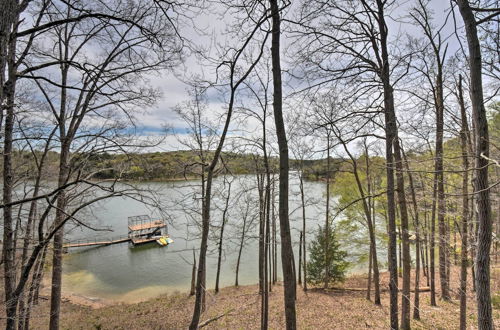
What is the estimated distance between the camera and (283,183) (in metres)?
3.14

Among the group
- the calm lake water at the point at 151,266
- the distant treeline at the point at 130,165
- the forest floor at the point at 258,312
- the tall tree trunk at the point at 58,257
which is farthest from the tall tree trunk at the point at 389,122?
the calm lake water at the point at 151,266

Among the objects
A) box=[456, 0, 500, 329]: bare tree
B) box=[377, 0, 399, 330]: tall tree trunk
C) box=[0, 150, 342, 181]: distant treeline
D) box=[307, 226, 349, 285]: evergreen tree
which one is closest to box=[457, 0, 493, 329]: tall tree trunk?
box=[456, 0, 500, 329]: bare tree

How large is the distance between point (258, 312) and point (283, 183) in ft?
34.1

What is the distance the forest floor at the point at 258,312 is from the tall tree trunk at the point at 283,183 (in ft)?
16.5

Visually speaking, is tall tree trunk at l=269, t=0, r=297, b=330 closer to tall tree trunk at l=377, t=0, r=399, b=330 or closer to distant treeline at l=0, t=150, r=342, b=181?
tall tree trunk at l=377, t=0, r=399, b=330

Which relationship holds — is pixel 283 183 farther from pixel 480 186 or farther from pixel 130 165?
pixel 130 165

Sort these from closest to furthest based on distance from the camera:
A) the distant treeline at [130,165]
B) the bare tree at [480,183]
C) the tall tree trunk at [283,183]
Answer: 1. the bare tree at [480,183]
2. the tall tree trunk at [283,183]
3. the distant treeline at [130,165]

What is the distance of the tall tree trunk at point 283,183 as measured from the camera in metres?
3.05

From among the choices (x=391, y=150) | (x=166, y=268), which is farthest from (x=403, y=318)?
(x=166, y=268)

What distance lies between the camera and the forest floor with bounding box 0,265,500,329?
8.74m

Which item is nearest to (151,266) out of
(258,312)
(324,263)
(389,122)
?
(258,312)

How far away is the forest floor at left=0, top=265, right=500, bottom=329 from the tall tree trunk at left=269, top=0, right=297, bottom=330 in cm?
502

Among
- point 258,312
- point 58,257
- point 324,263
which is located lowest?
point 258,312

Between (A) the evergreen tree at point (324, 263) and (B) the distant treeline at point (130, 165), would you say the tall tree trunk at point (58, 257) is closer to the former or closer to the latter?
(B) the distant treeline at point (130, 165)
